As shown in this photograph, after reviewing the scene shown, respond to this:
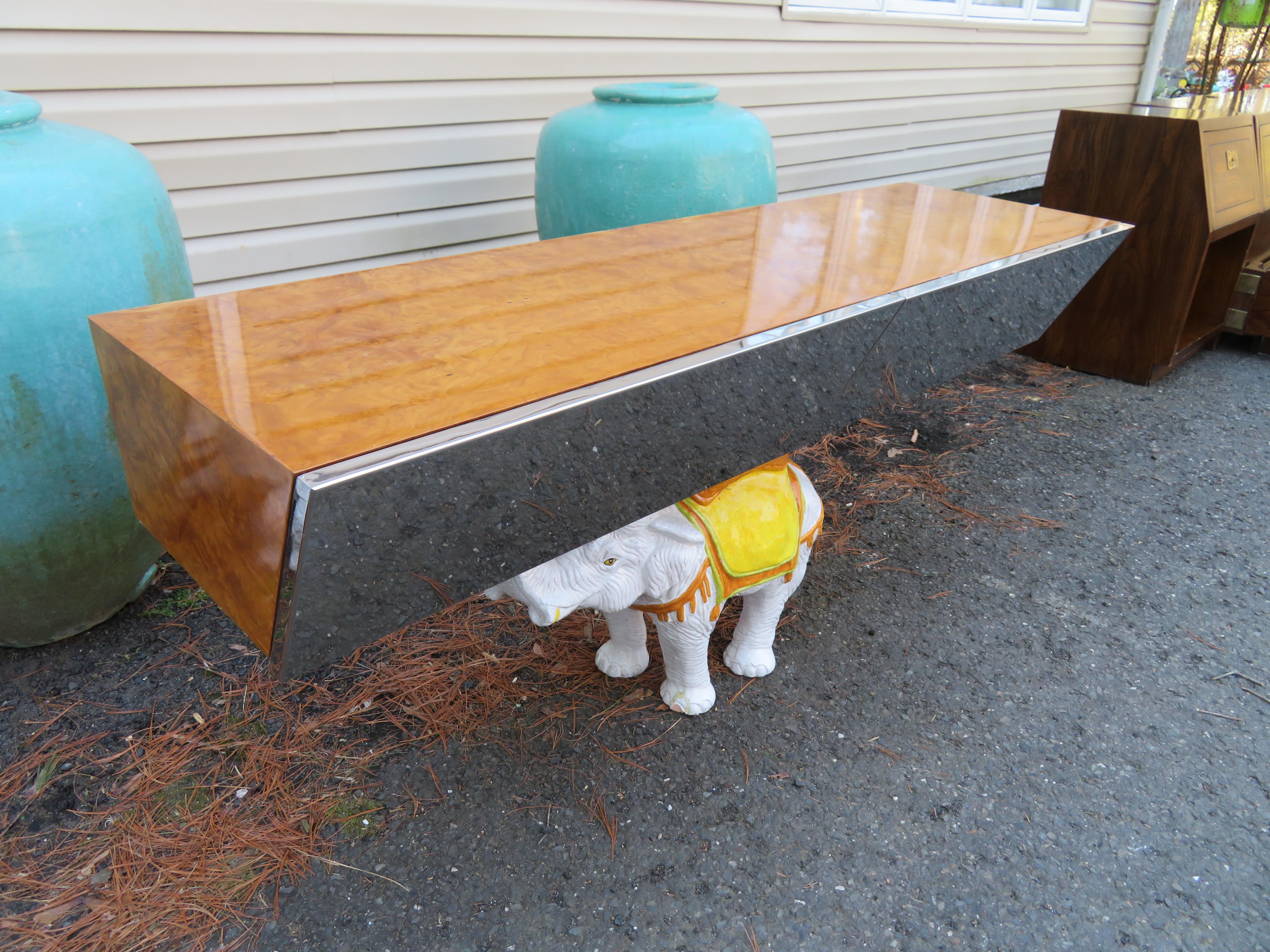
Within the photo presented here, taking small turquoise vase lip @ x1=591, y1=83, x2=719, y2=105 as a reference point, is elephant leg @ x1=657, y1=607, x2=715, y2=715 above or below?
below

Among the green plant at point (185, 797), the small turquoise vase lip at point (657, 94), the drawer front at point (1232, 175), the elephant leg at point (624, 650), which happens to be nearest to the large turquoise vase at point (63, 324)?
the green plant at point (185, 797)

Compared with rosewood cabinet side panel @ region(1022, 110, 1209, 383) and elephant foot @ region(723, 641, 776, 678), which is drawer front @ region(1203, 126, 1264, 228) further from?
elephant foot @ region(723, 641, 776, 678)

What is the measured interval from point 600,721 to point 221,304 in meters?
1.16

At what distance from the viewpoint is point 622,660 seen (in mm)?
1951

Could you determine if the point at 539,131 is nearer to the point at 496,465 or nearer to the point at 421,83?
the point at 421,83

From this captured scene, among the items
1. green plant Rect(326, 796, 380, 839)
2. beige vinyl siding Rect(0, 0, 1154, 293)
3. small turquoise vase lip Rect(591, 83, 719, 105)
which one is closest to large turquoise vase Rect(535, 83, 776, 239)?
small turquoise vase lip Rect(591, 83, 719, 105)

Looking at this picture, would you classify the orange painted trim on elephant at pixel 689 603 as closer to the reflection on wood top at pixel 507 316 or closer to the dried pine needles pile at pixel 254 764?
the dried pine needles pile at pixel 254 764

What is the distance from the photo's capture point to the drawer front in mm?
3238

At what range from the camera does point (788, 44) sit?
151 inches

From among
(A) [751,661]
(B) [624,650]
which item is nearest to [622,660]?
(B) [624,650]

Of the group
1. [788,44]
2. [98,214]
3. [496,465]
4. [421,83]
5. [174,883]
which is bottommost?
[174,883]

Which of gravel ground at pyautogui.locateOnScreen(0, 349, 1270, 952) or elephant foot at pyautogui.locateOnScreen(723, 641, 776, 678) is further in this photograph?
elephant foot at pyautogui.locateOnScreen(723, 641, 776, 678)

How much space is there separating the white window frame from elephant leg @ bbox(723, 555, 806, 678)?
9.92ft

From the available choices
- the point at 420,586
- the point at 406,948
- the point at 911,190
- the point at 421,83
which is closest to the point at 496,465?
the point at 420,586
